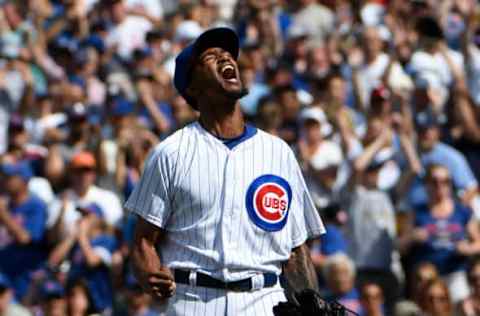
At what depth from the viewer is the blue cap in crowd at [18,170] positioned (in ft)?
38.3

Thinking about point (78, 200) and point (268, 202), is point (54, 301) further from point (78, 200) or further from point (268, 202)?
point (268, 202)

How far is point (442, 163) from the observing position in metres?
11.1

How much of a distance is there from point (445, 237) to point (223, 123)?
15.4ft

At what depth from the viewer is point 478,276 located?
10062mm

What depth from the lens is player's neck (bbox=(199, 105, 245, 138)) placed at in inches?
247

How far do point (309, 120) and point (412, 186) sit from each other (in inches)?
43.1

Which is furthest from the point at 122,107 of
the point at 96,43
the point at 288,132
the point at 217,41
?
the point at 217,41

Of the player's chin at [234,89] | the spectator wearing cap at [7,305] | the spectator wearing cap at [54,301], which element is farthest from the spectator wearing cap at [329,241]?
the player's chin at [234,89]

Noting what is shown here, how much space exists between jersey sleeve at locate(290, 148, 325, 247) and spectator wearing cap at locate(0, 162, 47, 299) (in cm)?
548

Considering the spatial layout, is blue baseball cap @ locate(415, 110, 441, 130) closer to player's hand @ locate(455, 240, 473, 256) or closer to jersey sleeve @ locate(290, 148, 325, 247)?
player's hand @ locate(455, 240, 473, 256)

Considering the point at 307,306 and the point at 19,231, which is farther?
the point at 19,231

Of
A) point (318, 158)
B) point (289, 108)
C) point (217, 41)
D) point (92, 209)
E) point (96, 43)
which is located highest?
point (96, 43)

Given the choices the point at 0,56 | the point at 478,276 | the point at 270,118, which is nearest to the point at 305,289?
the point at 478,276

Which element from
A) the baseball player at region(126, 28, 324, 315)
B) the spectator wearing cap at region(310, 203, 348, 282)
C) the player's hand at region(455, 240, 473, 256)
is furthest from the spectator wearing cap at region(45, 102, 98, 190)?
the baseball player at region(126, 28, 324, 315)
